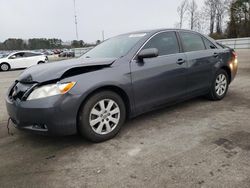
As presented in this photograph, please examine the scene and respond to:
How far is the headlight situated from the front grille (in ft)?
0.43

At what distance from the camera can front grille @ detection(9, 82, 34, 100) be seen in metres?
2.94

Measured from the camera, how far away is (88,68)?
3.08 m

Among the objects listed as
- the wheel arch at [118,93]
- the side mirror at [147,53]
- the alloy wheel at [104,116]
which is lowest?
the alloy wheel at [104,116]

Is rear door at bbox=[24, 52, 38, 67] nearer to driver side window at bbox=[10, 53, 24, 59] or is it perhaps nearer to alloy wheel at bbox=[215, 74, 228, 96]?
driver side window at bbox=[10, 53, 24, 59]

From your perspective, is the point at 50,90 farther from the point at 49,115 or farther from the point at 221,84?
the point at 221,84

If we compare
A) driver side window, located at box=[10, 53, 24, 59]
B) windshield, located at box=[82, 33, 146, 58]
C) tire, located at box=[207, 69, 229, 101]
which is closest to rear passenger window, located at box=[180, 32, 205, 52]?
tire, located at box=[207, 69, 229, 101]

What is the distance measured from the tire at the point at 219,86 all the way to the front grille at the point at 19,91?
351 centimetres

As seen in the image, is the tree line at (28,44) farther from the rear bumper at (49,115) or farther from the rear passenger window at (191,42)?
the rear bumper at (49,115)

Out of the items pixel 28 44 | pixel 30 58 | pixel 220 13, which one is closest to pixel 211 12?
pixel 220 13

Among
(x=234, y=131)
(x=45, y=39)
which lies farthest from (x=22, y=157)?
(x=45, y=39)

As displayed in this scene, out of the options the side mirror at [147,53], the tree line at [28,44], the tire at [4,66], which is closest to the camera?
the side mirror at [147,53]

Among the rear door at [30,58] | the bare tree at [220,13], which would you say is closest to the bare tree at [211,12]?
the bare tree at [220,13]

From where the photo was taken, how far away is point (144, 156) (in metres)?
2.77

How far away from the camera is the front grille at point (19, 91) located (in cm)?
294
